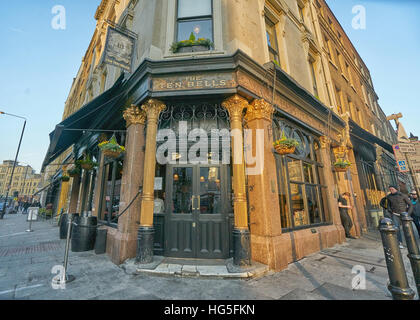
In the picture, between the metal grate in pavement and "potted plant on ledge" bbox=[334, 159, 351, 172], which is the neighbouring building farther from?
"potted plant on ledge" bbox=[334, 159, 351, 172]

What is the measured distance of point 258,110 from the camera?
567 centimetres

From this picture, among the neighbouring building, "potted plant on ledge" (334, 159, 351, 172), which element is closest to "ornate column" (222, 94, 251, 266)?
"potted plant on ledge" (334, 159, 351, 172)

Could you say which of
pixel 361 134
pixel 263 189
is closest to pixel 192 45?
pixel 263 189

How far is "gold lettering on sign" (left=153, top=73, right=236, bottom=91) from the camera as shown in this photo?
5.19m

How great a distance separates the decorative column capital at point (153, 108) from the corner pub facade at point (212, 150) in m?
0.03

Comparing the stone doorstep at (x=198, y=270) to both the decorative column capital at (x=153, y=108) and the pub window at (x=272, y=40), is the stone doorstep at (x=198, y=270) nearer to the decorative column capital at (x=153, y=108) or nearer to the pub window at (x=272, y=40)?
the decorative column capital at (x=153, y=108)

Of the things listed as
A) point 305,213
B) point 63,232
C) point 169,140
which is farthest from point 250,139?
point 63,232

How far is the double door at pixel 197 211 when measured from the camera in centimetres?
504

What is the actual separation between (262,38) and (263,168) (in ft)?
15.6

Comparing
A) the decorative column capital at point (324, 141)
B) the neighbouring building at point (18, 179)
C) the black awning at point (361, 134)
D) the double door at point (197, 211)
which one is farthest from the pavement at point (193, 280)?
the neighbouring building at point (18, 179)

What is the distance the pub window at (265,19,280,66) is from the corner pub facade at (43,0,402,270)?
682 millimetres

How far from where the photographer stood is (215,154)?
18.6 feet
